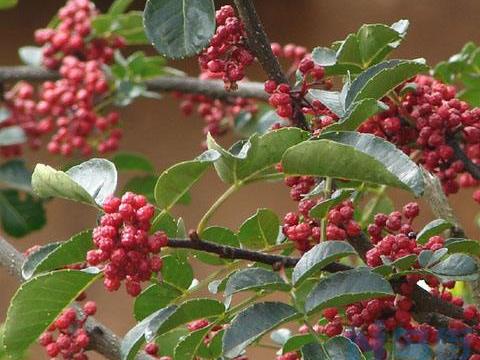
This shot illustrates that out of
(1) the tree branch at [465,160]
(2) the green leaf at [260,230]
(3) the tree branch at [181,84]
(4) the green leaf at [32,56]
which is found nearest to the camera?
(2) the green leaf at [260,230]

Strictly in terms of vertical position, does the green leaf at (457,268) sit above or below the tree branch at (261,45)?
below

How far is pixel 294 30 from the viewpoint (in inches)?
104

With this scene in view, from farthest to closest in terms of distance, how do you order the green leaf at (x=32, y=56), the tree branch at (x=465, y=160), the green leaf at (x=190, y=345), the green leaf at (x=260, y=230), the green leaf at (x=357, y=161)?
1. the green leaf at (x=32, y=56)
2. the tree branch at (x=465, y=160)
3. the green leaf at (x=260, y=230)
4. the green leaf at (x=190, y=345)
5. the green leaf at (x=357, y=161)

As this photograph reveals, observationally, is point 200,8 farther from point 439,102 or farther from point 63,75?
point 63,75

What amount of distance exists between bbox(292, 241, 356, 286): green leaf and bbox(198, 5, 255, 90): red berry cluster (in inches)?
7.9

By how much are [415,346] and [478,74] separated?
24.5 inches

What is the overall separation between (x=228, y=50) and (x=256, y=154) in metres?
0.17

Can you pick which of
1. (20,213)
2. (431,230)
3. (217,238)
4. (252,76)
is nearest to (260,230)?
(217,238)

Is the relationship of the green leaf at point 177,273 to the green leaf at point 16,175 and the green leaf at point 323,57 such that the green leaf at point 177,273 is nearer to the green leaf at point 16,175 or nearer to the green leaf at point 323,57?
the green leaf at point 323,57

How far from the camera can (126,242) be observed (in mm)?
Answer: 812

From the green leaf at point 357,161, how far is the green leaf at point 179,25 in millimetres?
159

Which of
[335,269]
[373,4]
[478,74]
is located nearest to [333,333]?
[335,269]

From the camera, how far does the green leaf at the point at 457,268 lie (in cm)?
89

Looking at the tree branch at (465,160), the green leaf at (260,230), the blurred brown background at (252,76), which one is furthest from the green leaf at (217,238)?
the blurred brown background at (252,76)
